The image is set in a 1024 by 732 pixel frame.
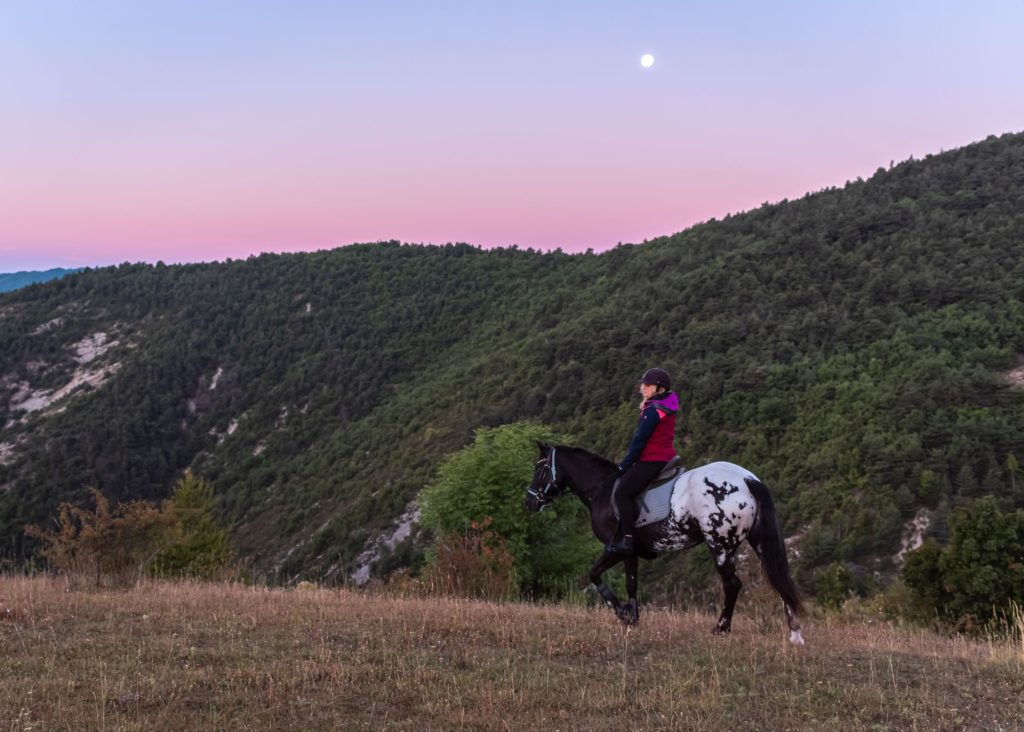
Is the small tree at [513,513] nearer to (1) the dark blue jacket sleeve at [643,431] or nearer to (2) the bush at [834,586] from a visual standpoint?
(2) the bush at [834,586]

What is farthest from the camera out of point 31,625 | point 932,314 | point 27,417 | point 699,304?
point 27,417

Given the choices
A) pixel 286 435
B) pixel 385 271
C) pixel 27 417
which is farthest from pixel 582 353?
pixel 27 417

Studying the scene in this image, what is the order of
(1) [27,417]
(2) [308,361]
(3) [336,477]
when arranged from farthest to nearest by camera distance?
(2) [308,361] → (1) [27,417] → (3) [336,477]

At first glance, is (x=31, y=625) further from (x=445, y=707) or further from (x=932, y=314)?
(x=932, y=314)

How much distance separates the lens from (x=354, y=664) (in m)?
6.08

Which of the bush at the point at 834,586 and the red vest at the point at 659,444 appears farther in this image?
the bush at the point at 834,586

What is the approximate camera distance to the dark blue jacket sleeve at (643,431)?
25.6ft

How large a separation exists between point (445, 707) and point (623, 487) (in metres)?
3.58

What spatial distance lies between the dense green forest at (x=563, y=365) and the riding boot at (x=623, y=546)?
80.0 feet

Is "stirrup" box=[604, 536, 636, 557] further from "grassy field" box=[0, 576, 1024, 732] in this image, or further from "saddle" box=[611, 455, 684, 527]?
"grassy field" box=[0, 576, 1024, 732]

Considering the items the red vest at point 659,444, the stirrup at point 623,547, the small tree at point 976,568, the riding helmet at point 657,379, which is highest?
the riding helmet at point 657,379

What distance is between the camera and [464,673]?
19.4 feet

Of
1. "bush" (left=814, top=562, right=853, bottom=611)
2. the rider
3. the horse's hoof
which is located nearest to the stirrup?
the rider

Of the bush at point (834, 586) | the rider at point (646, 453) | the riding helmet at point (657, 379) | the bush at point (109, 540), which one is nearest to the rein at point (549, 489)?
the rider at point (646, 453)
